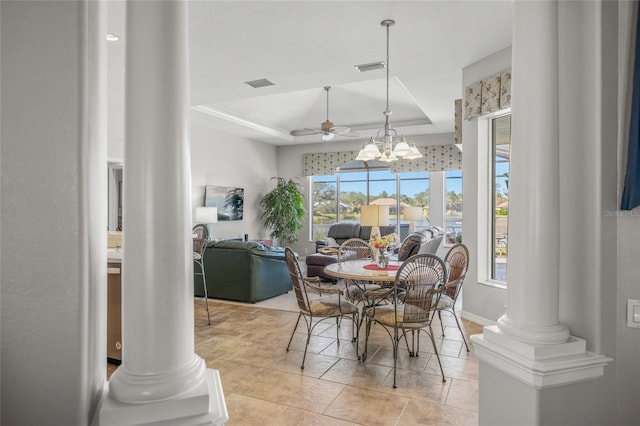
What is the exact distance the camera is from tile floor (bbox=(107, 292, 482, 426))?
97.0 inches

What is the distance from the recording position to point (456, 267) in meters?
3.66

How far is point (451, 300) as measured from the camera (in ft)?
11.6

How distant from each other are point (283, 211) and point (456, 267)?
20.4 feet

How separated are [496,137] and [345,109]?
4285 millimetres

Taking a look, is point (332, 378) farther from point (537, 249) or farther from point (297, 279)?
point (537, 249)

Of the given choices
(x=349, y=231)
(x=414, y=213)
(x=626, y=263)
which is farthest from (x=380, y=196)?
(x=626, y=263)

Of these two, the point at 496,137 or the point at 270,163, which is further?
the point at 270,163

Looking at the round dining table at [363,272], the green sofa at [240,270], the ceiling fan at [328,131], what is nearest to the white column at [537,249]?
the round dining table at [363,272]

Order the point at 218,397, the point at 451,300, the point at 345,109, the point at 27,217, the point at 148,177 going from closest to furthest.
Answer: the point at 27,217
the point at 148,177
the point at 218,397
the point at 451,300
the point at 345,109

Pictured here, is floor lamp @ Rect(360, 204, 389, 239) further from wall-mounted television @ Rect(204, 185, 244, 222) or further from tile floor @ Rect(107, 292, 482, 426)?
wall-mounted television @ Rect(204, 185, 244, 222)

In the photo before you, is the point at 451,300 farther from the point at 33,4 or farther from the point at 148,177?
the point at 33,4

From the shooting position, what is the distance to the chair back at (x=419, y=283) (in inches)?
116

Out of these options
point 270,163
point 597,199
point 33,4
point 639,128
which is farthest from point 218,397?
point 270,163

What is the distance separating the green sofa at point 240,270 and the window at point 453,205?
4.81m
